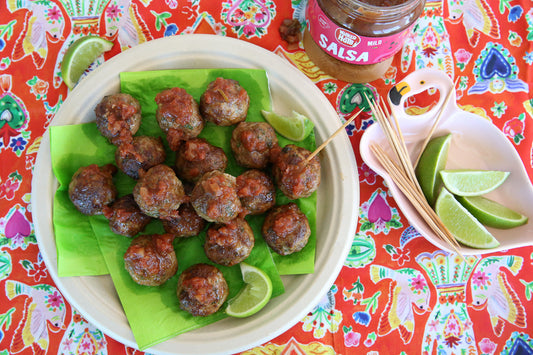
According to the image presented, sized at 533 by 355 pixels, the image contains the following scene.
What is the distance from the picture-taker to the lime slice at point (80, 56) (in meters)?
2.79

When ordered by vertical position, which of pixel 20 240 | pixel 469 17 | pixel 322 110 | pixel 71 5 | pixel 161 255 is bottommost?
pixel 20 240

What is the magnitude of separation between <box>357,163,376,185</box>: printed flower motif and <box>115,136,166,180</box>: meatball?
147cm

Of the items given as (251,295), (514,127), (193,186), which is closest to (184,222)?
(193,186)

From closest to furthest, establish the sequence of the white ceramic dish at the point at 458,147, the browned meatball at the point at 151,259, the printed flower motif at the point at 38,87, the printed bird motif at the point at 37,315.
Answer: the browned meatball at the point at 151,259, the white ceramic dish at the point at 458,147, the printed bird motif at the point at 37,315, the printed flower motif at the point at 38,87

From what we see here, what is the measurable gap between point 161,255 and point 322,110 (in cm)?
146

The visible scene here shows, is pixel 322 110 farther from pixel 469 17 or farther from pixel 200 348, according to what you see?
pixel 200 348

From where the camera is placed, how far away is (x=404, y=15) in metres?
2.32

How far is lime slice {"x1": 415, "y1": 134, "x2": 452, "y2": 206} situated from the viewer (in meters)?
2.60

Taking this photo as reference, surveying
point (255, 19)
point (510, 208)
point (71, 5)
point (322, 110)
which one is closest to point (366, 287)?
point (510, 208)

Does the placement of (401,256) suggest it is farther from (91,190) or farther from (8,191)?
(8,191)

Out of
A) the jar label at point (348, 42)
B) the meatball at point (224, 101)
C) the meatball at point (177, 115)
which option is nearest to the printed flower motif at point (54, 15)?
the meatball at point (177, 115)

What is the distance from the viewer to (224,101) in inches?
96.5

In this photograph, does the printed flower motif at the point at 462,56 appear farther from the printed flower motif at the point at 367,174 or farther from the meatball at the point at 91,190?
the meatball at the point at 91,190

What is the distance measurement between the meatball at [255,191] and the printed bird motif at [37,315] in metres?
1.56
